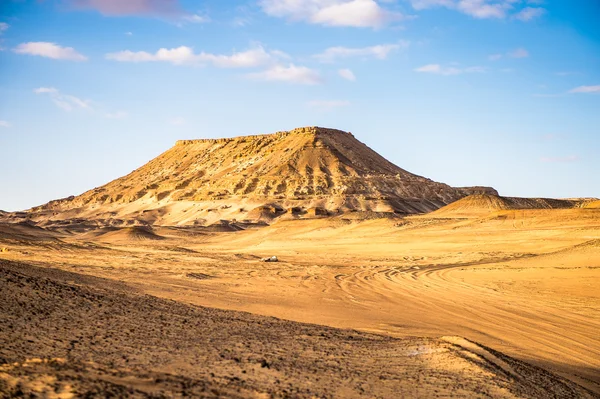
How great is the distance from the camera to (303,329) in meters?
9.12

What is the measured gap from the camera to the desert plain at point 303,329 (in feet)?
18.8

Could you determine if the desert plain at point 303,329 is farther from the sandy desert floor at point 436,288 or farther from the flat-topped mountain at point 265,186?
the flat-topped mountain at point 265,186

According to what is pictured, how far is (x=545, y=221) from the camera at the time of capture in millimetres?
41625

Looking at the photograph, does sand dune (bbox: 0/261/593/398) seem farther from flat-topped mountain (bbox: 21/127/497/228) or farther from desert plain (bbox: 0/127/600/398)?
flat-topped mountain (bbox: 21/127/497/228)

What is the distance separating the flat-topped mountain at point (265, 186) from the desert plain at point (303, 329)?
2357 inches

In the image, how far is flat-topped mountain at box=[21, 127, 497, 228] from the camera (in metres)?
88.1

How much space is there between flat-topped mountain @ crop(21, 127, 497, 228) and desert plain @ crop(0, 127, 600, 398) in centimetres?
5986

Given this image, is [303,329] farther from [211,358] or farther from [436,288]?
[436,288]

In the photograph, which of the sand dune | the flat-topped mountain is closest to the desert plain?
the sand dune

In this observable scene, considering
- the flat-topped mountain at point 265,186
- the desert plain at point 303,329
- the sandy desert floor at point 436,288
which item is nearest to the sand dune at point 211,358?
the desert plain at point 303,329

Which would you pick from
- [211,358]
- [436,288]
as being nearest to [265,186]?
[436,288]

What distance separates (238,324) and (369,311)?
4823 mm

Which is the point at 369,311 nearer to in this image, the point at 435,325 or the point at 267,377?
the point at 435,325

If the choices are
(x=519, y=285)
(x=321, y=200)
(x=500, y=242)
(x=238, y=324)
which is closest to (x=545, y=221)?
(x=500, y=242)
